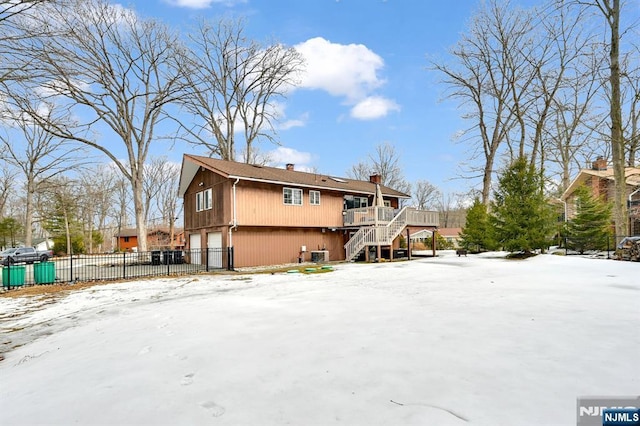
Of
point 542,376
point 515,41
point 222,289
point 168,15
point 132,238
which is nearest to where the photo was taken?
point 542,376

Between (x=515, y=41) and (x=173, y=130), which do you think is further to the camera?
(x=173, y=130)

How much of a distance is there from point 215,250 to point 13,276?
807 centimetres

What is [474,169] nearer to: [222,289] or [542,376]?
[222,289]

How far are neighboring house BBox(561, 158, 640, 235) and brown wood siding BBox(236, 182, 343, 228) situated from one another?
1603 cm

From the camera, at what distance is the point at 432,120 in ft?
86.0

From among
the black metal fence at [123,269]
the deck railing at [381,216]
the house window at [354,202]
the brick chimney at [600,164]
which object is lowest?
the black metal fence at [123,269]

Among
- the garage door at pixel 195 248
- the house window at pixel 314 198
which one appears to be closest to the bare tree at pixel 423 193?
the house window at pixel 314 198

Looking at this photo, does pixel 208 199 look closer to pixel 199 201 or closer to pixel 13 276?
pixel 199 201

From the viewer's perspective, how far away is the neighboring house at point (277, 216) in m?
17.6

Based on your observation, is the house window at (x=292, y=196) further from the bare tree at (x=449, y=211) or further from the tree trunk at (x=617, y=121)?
the bare tree at (x=449, y=211)

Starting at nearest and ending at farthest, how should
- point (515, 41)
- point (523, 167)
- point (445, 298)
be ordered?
point (445, 298)
point (523, 167)
point (515, 41)

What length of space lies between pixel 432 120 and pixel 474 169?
5.08 metres

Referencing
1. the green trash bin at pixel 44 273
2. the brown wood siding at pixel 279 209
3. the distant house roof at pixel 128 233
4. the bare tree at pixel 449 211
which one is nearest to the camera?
the green trash bin at pixel 44 273

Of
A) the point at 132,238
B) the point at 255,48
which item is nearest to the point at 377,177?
the point at 255,48
